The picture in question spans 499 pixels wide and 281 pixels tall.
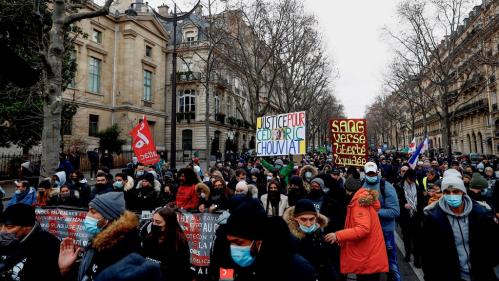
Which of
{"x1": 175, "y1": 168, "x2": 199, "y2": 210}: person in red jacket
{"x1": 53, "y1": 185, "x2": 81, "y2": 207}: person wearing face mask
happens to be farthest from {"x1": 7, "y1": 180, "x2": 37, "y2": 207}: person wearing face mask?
{"x1": 175, "y1": 168, "x2": 199, "y2": 210}: person in red jacket

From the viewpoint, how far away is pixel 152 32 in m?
35.6

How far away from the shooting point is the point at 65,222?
5.01m

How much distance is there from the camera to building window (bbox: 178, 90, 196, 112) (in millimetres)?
38941

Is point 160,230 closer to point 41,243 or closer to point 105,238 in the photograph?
point 105,238

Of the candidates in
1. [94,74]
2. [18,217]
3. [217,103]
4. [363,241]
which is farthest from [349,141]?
[217,103]

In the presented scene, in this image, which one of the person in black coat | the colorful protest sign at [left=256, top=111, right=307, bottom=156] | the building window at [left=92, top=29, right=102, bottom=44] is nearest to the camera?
Result: the person in black coat

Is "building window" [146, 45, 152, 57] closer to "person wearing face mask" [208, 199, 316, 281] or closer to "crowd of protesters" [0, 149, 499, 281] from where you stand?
"crowd of protesters" [0, 149, 499, 281]

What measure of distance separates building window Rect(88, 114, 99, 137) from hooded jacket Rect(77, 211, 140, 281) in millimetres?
29143

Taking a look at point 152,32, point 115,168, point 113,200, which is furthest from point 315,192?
point 152,32

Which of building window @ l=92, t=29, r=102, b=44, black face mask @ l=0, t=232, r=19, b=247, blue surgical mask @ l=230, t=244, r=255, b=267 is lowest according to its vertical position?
black face mask @ l=0, t=232, r=19, b=247

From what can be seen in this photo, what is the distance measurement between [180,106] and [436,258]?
A: 3829cm

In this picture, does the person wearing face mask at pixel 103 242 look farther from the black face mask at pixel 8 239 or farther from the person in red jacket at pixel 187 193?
the person in red jacket at pixel 187 193

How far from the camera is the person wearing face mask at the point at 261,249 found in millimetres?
1990

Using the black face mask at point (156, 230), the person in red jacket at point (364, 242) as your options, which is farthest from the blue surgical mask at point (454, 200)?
the black face mask at point (156, 230)
